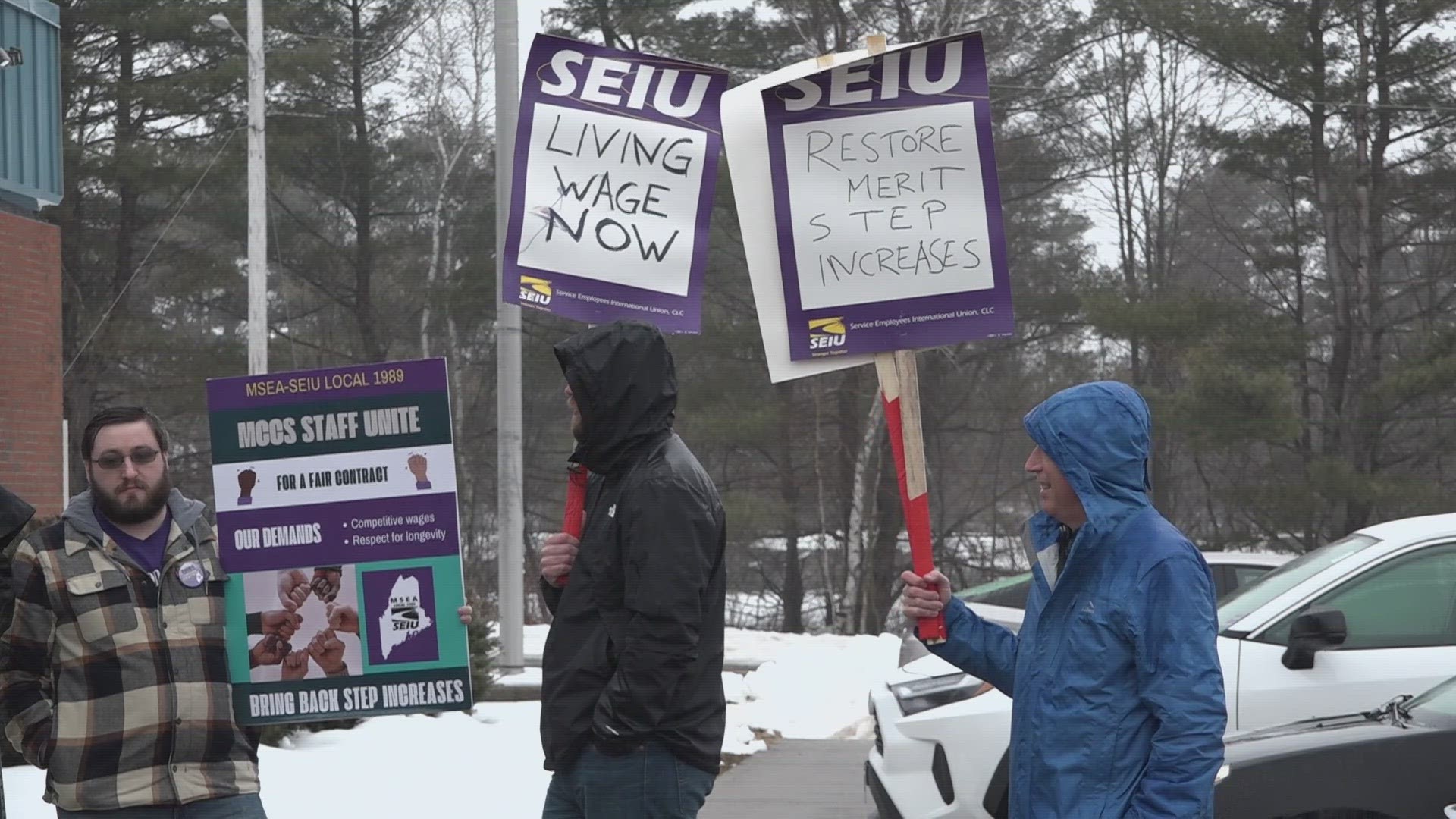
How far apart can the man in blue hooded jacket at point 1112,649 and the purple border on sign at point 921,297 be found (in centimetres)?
97

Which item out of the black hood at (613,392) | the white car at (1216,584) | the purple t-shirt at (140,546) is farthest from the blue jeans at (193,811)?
the white car at (1216,584)

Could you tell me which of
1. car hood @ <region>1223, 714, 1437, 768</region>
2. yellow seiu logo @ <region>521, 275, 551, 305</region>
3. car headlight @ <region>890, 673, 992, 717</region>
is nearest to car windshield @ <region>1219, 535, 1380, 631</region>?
car headlight @ <region>890, 673, 992, 717</region>

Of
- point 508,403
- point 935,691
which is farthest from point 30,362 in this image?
point 935,691

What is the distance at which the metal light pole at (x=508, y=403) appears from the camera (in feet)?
48.8

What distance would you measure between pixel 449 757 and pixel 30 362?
5433mm

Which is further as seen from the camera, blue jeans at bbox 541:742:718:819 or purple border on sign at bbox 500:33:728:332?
purple border on sign at bbox 500:33:728:332

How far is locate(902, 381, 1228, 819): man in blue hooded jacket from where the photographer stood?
317cm

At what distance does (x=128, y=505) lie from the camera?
3.98m

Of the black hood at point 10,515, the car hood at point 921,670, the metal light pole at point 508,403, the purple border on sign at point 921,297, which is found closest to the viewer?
the black hood at point 10,515

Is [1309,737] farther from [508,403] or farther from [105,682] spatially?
[508,403]

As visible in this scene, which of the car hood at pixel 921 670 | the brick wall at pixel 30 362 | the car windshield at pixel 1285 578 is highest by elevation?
the brick wall at pixel 30 362

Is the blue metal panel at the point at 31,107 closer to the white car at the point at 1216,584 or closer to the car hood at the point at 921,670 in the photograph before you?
the white car at the point at 1216,584

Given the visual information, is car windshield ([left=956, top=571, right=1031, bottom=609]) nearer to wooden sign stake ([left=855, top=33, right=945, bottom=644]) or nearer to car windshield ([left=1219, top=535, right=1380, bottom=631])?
car windshield ([left=1219, top=535, right=1380, bottom=631])

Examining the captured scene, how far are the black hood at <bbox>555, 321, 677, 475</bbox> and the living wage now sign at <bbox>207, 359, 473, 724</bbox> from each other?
460 millimetres
